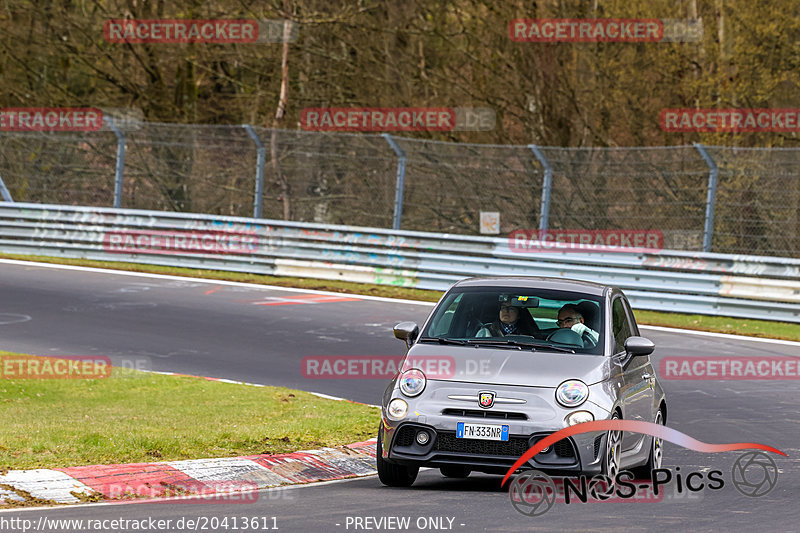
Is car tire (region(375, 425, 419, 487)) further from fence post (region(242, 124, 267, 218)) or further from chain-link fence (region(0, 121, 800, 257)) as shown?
fence post (region(242, 124, 267, 218))

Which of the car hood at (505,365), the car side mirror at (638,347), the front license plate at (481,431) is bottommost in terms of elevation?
the front license plate at (481,431)

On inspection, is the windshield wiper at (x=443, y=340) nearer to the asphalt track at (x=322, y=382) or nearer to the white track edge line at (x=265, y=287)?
the asphalt track at (x=322, y=382)

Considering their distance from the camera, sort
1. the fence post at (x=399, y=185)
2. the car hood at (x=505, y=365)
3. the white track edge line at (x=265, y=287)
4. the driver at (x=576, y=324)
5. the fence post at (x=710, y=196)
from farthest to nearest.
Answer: the fence post at (x=399, y=185) < the fence post at (x=710, y=196) < the white track edge line at (x=265, y=287) < the driver at (x=576, y=324) < the car hood at (x=505, y=365)

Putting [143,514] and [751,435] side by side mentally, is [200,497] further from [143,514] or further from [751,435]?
[751,435]

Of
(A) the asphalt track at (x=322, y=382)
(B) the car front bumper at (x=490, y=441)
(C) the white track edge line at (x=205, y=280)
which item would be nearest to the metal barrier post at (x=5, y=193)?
(C) the white track edge line at (x=205, y=280)

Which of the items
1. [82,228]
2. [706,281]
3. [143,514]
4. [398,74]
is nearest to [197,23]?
[398,74]

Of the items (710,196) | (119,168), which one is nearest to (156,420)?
(710,196)

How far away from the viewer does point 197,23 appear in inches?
1196

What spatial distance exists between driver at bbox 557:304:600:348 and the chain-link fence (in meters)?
10.5

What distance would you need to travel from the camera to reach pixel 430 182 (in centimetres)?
2438

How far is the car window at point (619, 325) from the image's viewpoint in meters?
9.40

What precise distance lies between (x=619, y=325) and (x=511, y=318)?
83cm

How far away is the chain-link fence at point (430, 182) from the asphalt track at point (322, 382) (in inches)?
136

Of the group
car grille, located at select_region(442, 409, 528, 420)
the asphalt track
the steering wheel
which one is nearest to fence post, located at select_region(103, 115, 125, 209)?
the asphalt track
